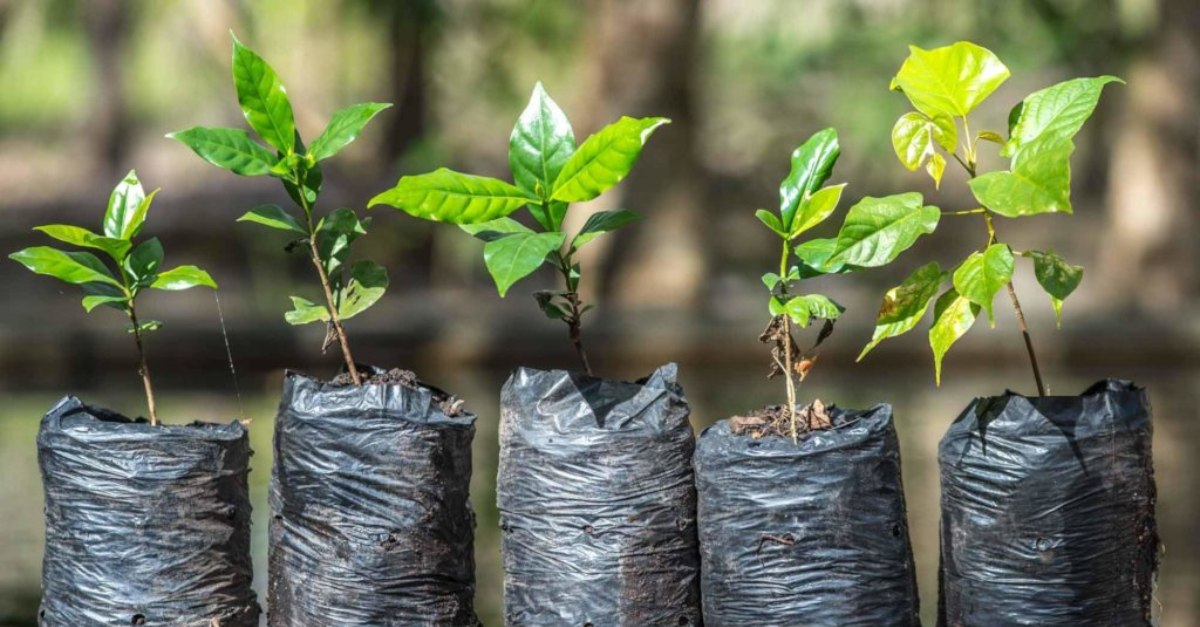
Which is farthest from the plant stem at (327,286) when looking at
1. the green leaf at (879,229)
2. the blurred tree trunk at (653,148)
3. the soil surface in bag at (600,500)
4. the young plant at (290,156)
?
the blurred tree trunk at (653,148)

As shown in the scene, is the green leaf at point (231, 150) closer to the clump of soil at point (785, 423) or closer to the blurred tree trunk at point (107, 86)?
the clump of soil at point (785, 423)

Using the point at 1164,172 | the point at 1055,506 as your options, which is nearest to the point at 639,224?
the point at 1164,172

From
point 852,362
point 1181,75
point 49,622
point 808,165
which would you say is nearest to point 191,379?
point 852,362

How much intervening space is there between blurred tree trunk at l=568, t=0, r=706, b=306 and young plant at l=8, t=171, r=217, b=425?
8584 mm

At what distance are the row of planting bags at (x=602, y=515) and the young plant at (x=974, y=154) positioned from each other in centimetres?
17

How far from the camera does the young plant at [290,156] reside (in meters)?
2.26

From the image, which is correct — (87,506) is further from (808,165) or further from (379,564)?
(808,165)

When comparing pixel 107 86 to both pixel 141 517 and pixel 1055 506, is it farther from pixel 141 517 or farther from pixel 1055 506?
pixel 1055 506

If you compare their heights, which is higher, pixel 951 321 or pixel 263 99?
pixel 263 99

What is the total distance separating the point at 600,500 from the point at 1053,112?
95cm

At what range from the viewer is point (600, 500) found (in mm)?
2240

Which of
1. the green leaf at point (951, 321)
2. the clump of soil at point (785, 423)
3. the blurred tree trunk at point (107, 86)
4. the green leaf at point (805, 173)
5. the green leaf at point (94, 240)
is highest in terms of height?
the blurred tree trunk at point (107, 86)

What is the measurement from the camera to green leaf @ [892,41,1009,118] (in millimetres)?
2146

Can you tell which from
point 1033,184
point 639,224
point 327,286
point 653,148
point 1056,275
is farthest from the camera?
point 639,224
